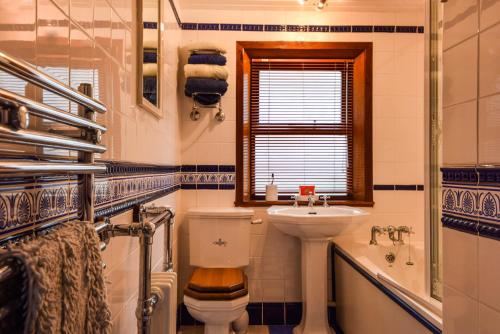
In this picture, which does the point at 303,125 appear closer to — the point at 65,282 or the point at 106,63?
the point at 106,63

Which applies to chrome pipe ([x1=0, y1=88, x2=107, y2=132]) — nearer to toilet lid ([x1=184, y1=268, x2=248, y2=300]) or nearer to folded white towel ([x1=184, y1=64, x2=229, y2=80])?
toilet lid ([x1=184, y1=268, x2=248, y2=300])

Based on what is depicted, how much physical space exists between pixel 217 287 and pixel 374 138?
1.53 m

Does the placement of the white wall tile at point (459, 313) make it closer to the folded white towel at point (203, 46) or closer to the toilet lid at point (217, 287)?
the toilet lid at point (217, 287)

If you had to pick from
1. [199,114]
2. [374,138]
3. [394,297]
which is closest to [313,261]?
[394,297]

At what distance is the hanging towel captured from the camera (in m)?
0.43

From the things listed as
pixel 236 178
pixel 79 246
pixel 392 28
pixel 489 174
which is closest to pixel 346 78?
pixel 392 28

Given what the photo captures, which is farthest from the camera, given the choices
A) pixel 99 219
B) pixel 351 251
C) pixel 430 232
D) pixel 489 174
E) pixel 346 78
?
pixel 346 78

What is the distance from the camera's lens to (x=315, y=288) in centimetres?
219

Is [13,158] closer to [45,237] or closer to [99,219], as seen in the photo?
[45,237]

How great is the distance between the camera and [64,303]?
512 mm

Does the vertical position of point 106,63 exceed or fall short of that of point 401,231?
it exceeds it

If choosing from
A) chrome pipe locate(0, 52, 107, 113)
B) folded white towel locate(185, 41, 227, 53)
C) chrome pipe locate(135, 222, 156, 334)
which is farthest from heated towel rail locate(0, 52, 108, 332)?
folded white towel locate(185, 41, 227, 53)

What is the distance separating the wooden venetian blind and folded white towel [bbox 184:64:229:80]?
452 millimetres

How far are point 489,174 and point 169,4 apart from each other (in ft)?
6.25
